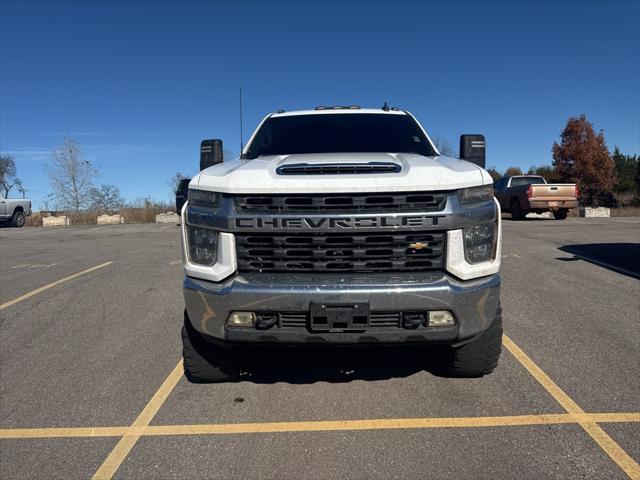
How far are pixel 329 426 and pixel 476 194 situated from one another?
1762 millimetres

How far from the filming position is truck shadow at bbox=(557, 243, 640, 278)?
23.6 feet

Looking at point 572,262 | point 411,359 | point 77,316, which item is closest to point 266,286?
point 411,359

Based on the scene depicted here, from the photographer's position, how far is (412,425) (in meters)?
3.03

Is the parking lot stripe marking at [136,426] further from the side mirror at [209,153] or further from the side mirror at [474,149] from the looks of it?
the side mirror at [474,149]

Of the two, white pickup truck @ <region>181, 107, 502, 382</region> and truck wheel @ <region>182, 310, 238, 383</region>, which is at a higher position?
white pickup truck @ <region>181, 107, 502, 382</region>

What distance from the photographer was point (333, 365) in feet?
13.1

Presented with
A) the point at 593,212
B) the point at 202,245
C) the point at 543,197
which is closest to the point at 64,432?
the point at 202,245

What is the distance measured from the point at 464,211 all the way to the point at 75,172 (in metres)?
49.1

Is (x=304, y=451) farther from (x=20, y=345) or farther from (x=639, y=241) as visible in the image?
(x=639, y=241)

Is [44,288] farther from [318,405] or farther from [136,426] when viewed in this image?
[318,405]

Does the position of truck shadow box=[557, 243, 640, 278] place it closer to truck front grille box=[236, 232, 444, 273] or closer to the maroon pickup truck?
truck front grille box=[236, 232, 444, 273]

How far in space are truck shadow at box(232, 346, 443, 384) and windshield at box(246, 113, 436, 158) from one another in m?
1.78

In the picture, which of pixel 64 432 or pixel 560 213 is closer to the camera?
pixel 64 432

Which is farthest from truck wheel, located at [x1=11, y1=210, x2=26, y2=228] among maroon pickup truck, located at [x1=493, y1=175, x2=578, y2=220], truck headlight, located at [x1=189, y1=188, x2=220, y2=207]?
truck headlight, located at [x1=189, y1=188, x2=220, y2=207]
